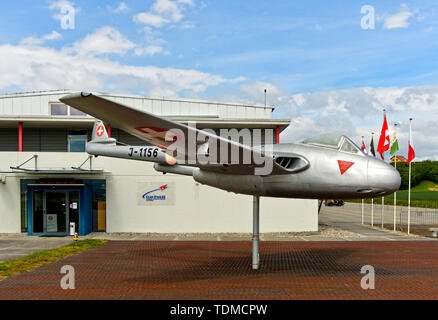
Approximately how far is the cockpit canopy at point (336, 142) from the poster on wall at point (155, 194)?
13.0m

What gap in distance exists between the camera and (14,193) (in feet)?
66.2

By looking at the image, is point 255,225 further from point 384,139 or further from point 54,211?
point 54,211

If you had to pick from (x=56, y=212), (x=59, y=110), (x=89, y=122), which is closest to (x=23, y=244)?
(x=56, y=212)

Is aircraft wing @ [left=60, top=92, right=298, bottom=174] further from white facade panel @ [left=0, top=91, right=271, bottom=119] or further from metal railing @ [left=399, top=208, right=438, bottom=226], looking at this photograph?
metal railing @ [left=399, top=208, right=438, bottom=226]

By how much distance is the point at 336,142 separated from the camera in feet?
28.3

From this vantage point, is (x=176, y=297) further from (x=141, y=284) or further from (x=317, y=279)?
(x=317, y=279)

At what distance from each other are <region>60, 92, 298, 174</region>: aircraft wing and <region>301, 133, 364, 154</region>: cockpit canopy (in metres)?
1.19

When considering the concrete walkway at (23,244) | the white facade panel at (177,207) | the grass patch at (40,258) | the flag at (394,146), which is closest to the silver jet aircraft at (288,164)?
the grass patch at (40,258)

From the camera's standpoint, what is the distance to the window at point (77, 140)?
23.5 meters

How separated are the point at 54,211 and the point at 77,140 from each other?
18.1 ft

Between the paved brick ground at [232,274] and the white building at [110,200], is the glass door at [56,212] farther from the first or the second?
the paved brick ground at [232,274]

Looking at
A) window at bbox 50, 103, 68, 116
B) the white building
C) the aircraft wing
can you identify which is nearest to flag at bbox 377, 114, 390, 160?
the white building

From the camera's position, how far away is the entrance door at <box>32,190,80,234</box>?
19781 millimetres
